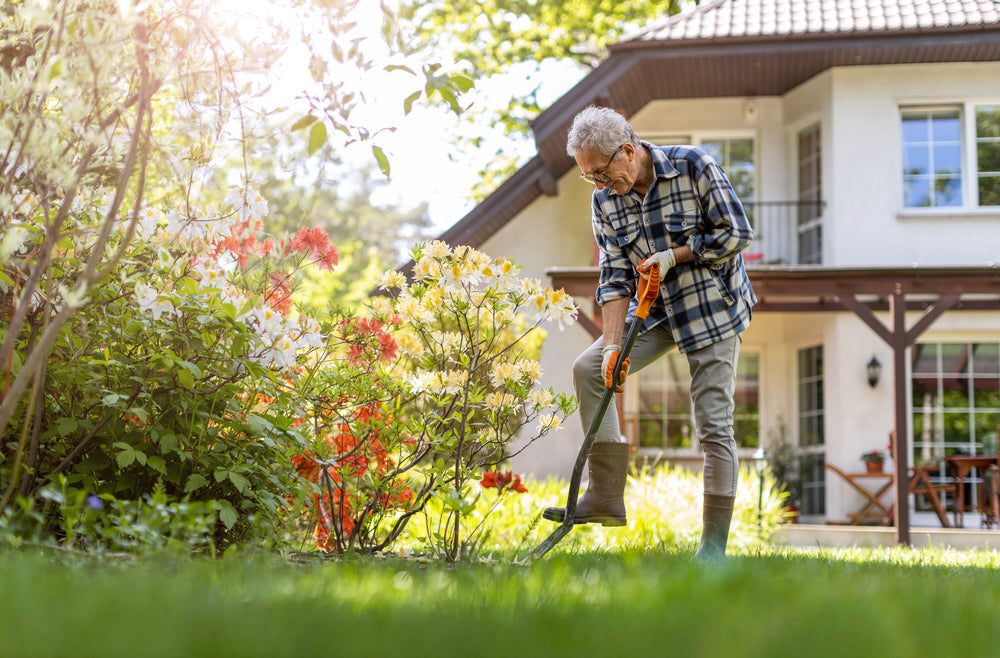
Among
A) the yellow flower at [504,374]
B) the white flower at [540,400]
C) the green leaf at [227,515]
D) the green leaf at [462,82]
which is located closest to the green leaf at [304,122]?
the green leaf at [462,82]

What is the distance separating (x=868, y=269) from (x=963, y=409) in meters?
3.12

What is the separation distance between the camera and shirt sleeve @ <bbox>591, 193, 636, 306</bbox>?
3805mm

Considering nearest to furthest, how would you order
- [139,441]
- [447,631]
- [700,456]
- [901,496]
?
[447,631]
[139,441]
[901,496]
[700,456]

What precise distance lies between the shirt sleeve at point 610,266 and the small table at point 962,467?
7123 mm

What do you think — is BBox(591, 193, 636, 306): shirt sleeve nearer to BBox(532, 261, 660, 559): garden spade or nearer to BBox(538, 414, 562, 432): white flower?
BBox(532, 261, 660, 559): garden spade

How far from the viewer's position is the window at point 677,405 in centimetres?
1259

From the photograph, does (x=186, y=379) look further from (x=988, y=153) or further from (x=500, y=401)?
(x=988, y=153)

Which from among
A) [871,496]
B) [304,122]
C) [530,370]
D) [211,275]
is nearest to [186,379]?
[211,275]

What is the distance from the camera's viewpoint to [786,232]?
12492mm

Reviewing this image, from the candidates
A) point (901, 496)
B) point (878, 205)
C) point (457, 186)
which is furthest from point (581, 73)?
point (901, 496)

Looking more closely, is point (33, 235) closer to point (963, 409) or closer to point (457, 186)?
point (963, 409)

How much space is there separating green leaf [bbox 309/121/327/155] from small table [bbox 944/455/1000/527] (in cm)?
875

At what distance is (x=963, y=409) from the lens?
11336 millimetres

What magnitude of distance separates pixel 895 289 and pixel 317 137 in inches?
Result: 319
